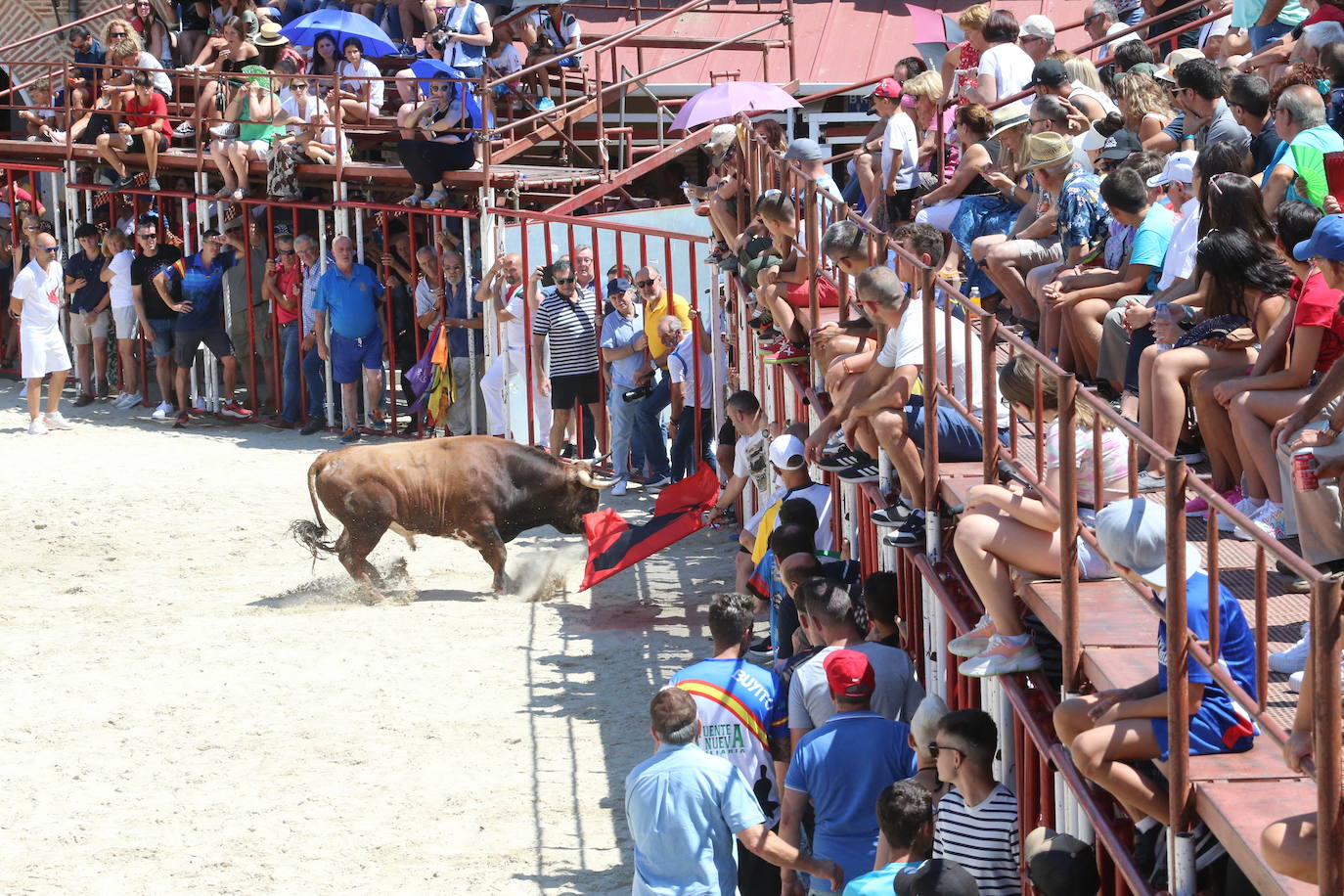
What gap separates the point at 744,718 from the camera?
670 cm

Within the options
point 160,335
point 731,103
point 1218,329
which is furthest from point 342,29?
point 1218,329

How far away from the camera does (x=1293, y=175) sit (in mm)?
7211

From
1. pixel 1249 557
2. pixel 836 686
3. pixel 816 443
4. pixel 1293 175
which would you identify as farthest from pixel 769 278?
pixel 1249 557

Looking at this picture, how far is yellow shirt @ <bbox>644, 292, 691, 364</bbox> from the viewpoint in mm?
13609

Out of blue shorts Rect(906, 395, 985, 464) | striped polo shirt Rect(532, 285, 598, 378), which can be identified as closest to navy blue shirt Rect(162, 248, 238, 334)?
striped polo shirt Rect(532, 285, 598, 378)

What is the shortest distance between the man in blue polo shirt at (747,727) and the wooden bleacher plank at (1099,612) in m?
1.74

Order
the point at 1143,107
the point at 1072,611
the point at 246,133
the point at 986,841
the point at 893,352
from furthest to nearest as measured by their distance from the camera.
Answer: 1. the point at 246,133
2. the point at 1143,107
3. the point at 893,352
4. the point at 986,841
5. the point at 1072,611

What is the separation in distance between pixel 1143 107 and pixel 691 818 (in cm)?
512

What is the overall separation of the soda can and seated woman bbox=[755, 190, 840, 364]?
4.59m

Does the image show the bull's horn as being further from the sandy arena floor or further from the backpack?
the backpack

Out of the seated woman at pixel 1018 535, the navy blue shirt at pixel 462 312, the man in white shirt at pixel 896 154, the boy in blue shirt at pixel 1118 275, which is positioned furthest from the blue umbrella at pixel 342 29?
the seated woman at pixel 1018 535

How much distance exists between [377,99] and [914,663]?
12663mm

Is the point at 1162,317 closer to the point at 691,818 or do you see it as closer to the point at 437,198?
the point at 691,818

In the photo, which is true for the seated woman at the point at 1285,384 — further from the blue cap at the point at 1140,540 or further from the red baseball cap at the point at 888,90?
the red baseball cap at the point at 888,90
